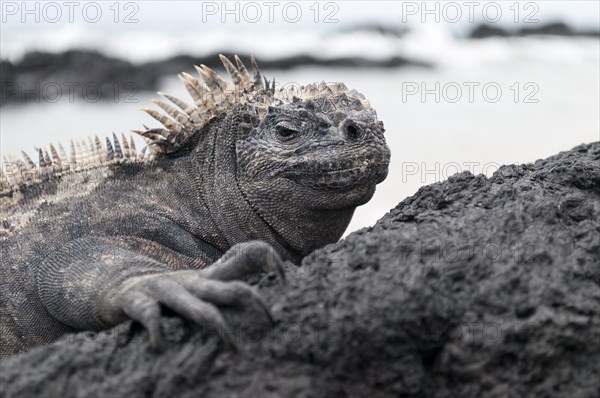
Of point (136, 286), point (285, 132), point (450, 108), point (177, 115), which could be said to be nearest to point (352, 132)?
point (285, 132)

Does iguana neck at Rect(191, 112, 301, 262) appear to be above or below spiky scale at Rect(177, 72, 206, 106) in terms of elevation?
below

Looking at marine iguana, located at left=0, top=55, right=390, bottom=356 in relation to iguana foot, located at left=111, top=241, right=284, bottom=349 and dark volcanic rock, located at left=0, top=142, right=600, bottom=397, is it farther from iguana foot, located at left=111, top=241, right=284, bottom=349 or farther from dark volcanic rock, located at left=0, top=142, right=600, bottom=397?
dark volcanic rock, located at left=0, top=142, right=600, bottom=397

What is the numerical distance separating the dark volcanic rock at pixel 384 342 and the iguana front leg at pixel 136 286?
2.5 inches

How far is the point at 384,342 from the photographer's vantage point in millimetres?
2928

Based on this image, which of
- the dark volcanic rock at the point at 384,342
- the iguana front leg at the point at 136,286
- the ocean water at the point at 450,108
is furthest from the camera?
the ocean water at the point at 450,108

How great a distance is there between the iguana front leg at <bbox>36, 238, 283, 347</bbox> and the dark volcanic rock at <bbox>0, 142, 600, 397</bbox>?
0.06m

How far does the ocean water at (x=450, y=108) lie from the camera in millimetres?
9633

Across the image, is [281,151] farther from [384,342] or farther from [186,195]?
[384,342]

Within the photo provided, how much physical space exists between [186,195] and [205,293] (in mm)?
1593

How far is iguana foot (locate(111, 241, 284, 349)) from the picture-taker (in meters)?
2.99

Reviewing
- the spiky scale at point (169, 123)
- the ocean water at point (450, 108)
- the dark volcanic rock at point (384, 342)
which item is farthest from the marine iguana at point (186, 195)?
the ocean water at point (450, 108)

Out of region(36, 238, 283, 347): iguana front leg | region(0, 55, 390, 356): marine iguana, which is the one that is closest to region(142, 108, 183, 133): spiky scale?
region(0, 55, 390, 356): marine iguana

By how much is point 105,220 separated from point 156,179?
0.38 metres

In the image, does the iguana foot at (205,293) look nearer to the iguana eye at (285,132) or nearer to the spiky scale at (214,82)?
the iguana eye at (285,132)
